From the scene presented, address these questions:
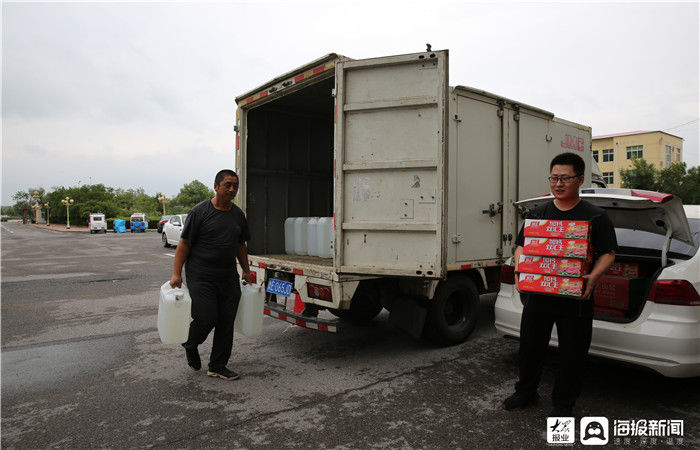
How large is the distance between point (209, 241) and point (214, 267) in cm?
23

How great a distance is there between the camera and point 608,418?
3.12m

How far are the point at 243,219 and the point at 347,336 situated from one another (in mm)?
2074

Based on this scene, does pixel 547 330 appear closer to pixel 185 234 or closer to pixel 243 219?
pixel 243 219

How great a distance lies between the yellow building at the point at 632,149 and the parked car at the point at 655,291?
2295 inches

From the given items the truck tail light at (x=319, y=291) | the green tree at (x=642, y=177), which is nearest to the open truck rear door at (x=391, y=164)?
the truck tail light at (x=319, y=291)

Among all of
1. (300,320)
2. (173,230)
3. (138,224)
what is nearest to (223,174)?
(300,320)

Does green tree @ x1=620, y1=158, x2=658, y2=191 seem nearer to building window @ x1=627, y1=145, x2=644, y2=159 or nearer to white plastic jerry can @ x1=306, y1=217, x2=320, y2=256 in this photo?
building window @ x1=627, y1=145, x2=644, y2=159

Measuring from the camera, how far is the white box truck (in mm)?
4008

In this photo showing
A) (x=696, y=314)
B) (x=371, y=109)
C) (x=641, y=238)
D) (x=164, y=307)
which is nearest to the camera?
(x=696, y=314)

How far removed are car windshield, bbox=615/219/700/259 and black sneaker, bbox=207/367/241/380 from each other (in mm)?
3382

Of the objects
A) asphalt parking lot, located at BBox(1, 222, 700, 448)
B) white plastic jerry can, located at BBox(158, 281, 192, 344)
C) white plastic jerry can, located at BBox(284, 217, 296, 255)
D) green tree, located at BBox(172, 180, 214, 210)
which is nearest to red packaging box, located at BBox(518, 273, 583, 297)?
Result: asphalt parking lot, located at BBox(1, 222, 700, 448)

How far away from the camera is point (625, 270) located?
339 centimetres

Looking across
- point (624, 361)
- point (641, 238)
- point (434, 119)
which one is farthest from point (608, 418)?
point (434, 119)

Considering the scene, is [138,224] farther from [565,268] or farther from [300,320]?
[565,268]
